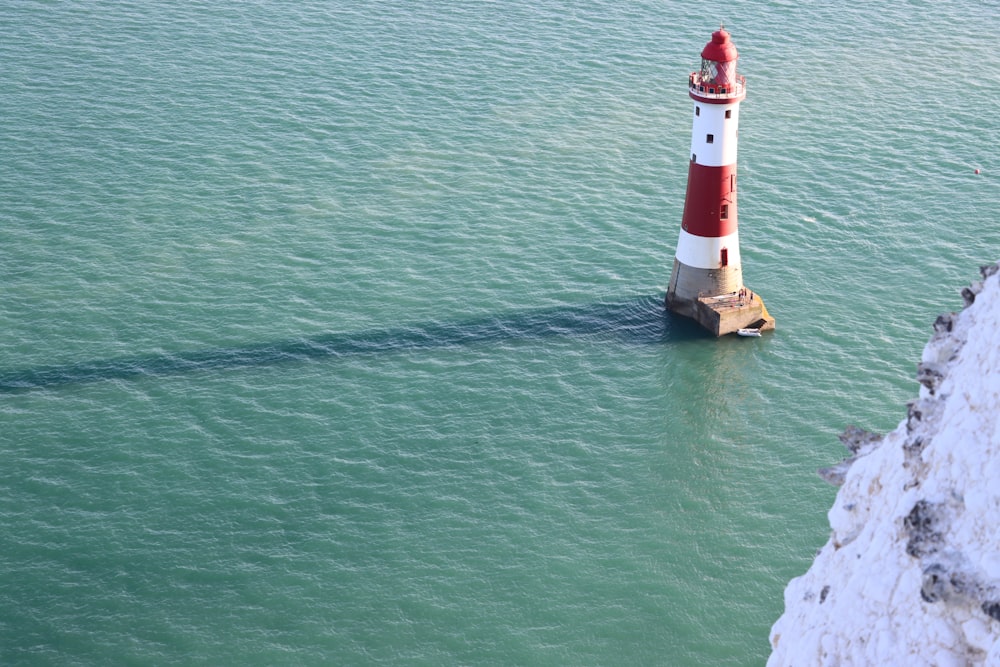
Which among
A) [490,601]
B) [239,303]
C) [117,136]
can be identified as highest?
[117,136]

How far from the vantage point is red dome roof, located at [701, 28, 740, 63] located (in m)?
73.6

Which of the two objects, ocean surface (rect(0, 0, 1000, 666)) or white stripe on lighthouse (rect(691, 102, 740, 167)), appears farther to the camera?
white stripe on lighthouse (rect(691, 102, 740, 167))

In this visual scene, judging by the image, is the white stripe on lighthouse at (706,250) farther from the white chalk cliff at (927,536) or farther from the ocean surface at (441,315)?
the white chalk cliff at (927,536)

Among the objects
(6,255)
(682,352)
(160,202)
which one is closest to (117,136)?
(160,202)

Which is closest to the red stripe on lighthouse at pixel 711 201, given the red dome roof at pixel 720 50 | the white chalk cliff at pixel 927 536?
the red dome roof at pixel 720 50

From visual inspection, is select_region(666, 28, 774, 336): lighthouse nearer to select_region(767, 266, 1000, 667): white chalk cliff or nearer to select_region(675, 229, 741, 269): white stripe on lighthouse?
select_region(675, 229, 741, 269): white stripe on lighthouse

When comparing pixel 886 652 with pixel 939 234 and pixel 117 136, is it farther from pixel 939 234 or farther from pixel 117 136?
pixel 117 136

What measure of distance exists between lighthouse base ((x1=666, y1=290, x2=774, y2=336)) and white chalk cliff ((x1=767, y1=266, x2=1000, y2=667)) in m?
43.7

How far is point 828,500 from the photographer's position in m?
63.5

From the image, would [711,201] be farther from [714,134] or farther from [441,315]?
[441,315]

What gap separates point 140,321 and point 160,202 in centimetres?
1516

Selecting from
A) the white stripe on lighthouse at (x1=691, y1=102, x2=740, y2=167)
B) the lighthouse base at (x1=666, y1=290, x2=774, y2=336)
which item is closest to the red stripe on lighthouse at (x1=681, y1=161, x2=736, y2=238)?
the white stripe on lighthouse at (x1=691, y1=102, x2=740, y2=167)

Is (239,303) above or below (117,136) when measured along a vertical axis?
below

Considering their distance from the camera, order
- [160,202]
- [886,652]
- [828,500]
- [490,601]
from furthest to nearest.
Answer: [160,202] < [828,500] < [490,601] < [886,652]
